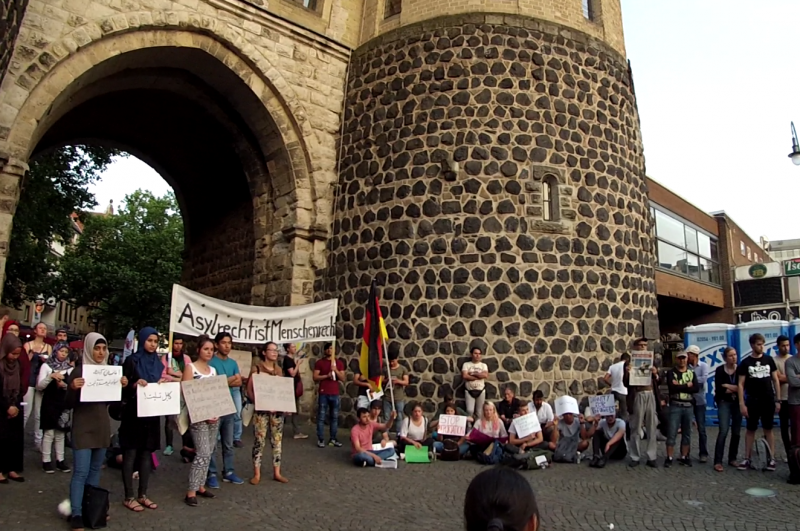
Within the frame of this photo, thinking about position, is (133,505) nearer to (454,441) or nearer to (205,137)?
(454,441)

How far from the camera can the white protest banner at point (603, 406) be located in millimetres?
8961

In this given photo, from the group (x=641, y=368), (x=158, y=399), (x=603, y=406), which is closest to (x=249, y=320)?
(x=158, y=399)

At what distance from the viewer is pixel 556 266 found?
1118cm

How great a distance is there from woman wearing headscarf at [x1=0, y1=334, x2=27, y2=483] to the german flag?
15.4 feet

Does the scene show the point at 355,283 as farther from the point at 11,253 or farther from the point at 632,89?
the point at 11,253

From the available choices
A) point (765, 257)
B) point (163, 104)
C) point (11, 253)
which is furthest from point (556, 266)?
point (765, 257)

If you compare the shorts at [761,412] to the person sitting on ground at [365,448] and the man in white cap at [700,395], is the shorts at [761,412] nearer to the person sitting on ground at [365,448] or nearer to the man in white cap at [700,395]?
the man in white cap at [700,395]

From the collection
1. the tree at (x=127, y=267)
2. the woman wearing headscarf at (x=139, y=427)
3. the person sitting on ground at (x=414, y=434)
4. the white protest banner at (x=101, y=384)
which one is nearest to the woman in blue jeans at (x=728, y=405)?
the person sitting on ground at (x=414, y=434)

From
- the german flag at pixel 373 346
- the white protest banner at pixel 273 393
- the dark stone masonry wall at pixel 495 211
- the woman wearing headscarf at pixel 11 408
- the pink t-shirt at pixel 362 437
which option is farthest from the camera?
the dark stone masonry wall at pixel 495 211

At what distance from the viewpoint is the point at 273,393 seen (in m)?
7.20

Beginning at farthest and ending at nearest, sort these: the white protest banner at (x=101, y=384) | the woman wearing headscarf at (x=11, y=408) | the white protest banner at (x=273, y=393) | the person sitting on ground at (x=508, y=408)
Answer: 1. the person sitting on ground at (x=508, y=408)
2. the white protest banner at (x=273, y=393)
3. the woman wearing headscarf at (x=11, y=408)
4. the white protest banner at (x=101, y=384)

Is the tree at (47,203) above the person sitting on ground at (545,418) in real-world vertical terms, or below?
above

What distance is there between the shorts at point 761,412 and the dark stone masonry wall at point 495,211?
10.1 ft

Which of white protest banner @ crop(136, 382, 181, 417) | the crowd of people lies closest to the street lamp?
the crowd of people
